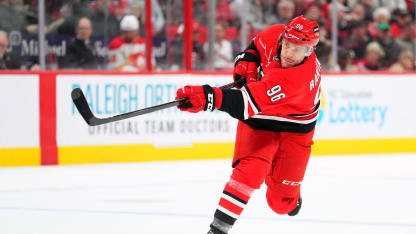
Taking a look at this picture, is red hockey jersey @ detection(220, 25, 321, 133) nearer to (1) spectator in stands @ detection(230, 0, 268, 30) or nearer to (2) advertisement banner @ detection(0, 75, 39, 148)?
(2) advertisement banner @ detection(0, 75, 39, 148)

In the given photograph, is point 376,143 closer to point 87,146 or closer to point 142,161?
point 142,161

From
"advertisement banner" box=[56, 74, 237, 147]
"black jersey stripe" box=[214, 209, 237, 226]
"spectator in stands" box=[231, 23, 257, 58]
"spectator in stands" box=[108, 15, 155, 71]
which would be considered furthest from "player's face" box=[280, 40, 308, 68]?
"spectator in stands" box=[231, 23, 257, 58]

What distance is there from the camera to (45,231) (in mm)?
3496

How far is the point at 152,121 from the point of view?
647 cm

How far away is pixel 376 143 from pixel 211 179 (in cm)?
257

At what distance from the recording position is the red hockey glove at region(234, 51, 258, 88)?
3.32 metres

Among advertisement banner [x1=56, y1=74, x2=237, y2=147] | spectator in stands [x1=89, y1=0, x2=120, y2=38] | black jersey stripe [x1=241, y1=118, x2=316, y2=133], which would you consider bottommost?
advertisement banner [x1=56, y1=74, x2=237, y2=147]

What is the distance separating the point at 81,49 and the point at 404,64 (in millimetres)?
3613

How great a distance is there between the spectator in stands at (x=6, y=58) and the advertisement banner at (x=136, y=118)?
42cm

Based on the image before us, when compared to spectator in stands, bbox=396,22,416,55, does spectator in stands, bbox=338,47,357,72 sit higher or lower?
lower

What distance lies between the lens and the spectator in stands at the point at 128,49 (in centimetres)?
633

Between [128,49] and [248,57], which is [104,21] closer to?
[128,49]

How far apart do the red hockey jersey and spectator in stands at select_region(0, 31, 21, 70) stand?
303 centimetres

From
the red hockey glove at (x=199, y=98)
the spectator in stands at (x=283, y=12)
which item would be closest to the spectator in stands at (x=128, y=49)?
the spectator in stands at (x=283, y=12)
